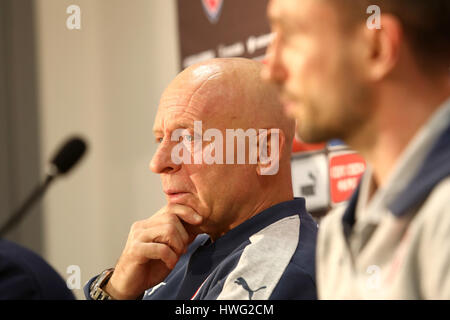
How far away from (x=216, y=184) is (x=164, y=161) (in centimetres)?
11

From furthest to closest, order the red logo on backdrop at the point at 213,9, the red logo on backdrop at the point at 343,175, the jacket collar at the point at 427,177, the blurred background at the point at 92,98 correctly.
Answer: the blurred background at the point at 92,98 < the red logo on backdrop at the point at 213,9 < the red logo on backdrop at the point at 343,175 < the jacket collar at the point at 427,177

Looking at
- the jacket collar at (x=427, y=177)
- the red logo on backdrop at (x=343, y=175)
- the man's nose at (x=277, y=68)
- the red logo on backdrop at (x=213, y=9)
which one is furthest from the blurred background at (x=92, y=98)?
the jacket collar at (x=427, y=177)

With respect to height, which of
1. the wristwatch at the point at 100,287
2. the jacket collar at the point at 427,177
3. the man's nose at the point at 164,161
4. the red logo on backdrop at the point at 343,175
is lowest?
the wristwatch at the point at 100,287

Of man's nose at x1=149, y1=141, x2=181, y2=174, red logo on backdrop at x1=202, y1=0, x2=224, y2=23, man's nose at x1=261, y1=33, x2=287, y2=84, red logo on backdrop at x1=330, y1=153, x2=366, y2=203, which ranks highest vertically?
red logo on backdrop at x1=202, y1=0, x2=224, y2=23

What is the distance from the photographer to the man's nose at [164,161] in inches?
48.8

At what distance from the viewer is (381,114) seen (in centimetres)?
75

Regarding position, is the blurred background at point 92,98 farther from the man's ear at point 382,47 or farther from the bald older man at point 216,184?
the man's ear at point 382,47

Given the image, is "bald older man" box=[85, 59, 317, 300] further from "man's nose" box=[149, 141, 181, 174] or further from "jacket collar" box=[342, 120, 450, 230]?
"jacket collar" box=[342, 120, 450, 230]

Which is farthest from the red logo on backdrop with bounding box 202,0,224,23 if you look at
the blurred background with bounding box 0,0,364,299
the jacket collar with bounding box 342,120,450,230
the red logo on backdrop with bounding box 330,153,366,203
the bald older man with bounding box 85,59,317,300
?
the jacket collar with bounding box 342,120,450,230

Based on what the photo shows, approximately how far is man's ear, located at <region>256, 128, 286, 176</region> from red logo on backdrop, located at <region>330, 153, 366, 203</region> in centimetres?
56

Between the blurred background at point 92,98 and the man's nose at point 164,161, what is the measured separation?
3.49 ft

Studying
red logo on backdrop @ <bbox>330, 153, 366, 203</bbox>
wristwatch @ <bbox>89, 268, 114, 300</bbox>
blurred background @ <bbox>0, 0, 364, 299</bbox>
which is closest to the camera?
wristwatch @ <bbox>89, 268, 114, 300</bbox>

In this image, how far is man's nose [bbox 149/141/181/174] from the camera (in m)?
1.24
